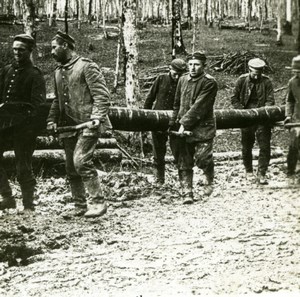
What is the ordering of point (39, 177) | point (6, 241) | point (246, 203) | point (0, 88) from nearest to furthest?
1. point (6, 241)
2. point (0, 88)
3. point (246, 203)
4. point (39, 177)

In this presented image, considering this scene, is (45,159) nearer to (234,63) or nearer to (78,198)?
(78,198)

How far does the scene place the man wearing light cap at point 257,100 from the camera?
315 inches

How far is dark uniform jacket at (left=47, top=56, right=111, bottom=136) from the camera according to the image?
228 inches

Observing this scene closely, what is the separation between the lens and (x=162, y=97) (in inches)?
309

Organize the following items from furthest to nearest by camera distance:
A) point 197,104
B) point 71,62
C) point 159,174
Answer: point 159,174 < point 197,104 < point 71,62

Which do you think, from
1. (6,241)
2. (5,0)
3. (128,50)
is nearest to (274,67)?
(128,50)

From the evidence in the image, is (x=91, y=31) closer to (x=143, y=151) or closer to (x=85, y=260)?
(x=143, y=151)

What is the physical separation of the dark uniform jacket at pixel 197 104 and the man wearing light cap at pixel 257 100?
54.0 inches

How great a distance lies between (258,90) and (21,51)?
12.0ft

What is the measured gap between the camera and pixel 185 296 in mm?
4082

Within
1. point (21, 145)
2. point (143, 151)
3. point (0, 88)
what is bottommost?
point (143, 151)

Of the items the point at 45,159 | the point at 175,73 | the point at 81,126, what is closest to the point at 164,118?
the point at 175,73

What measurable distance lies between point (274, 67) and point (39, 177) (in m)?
8.63

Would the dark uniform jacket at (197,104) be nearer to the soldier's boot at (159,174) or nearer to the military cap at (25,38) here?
the soldier's boot at (159,174)
